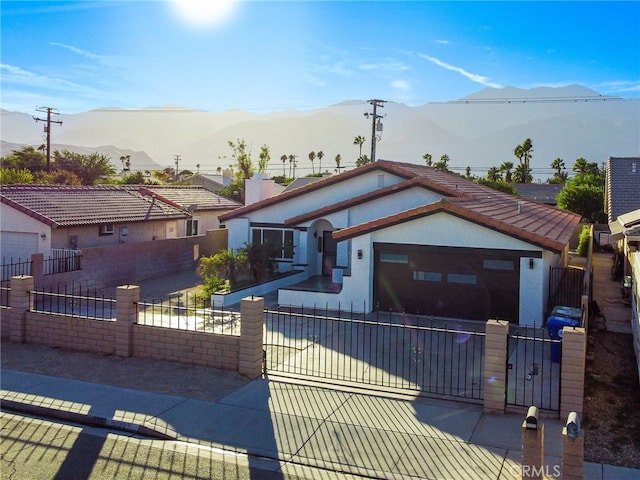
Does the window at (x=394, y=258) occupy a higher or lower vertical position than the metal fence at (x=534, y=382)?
higher

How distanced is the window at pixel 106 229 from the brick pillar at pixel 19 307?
10909mm

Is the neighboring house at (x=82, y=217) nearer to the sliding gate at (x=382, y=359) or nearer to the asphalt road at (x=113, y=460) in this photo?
the sliding gate at (x=382, y=359)

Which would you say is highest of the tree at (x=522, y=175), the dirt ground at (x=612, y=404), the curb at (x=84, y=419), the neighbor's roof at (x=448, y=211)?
the tree at (x=522, y=175)

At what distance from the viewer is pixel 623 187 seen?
1098 inches

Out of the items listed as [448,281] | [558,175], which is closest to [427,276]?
[448,281]

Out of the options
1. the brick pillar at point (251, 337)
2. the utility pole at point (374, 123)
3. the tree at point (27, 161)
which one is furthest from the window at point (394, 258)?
the tree at point (27, 161)

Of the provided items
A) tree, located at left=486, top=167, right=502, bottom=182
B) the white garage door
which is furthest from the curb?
tree, located at left=486, top=167, right=502, bottom=182

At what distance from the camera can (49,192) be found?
1000 inches

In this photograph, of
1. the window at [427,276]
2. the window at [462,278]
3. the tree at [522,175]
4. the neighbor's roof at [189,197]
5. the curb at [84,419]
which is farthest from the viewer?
the tree at [522,175]

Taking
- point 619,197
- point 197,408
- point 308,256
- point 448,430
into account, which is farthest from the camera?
point 619,197

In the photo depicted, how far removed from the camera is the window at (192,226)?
107 ft

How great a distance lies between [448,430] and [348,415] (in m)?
1.61

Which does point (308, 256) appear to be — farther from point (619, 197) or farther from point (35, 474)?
point (35, 474)

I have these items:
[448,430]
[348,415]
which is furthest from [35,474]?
[448,430]
